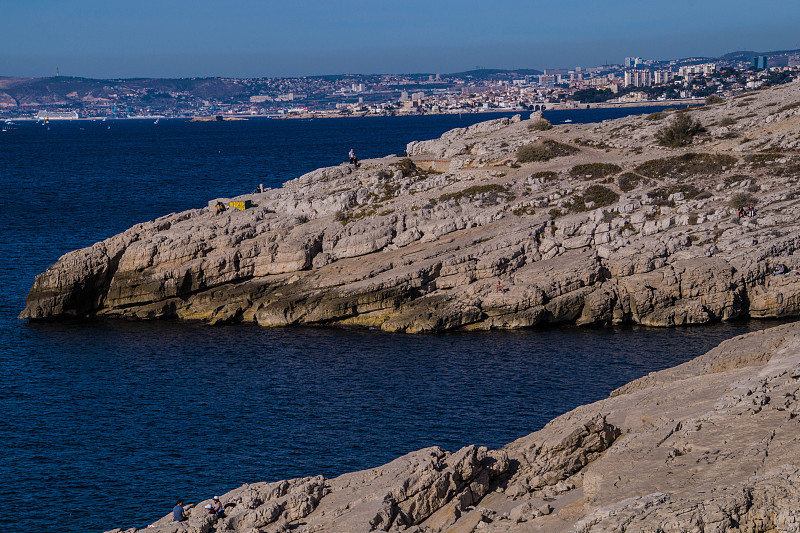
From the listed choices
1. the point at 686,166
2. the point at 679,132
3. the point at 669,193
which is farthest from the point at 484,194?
the point at 679,132

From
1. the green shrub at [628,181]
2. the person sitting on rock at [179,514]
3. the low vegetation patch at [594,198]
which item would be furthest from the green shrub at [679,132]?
the person sitting on rock at [179,514]

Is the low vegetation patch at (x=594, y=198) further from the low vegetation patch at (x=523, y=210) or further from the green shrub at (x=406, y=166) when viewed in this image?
the green shrub at (x=406, y=166)

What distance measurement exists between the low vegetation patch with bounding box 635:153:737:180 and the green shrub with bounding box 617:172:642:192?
3.19ft

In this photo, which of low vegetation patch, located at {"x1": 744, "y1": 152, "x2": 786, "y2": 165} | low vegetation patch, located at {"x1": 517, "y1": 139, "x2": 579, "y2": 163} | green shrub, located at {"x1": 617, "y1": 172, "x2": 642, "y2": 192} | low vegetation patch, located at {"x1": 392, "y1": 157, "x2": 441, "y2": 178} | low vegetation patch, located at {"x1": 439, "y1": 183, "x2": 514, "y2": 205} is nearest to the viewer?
low vegetation patch, located at {"x1": 439, "y1": 183, "x2": 514, "y2": 205}

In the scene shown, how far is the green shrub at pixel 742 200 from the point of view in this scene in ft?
200

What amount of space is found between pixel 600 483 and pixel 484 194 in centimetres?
4375

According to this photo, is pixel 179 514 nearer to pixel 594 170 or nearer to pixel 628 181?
pixel 628 181

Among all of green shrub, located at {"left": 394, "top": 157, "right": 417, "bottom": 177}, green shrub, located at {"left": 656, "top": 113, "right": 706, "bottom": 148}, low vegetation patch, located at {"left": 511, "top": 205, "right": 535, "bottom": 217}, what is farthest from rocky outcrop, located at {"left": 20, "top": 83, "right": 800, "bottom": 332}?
green shrub, located at {"left": 656, "top": 113, "right": 706, "bottom": 148}

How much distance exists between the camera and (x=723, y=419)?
24.5 metres

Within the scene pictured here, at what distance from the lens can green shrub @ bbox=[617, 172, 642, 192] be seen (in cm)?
6594

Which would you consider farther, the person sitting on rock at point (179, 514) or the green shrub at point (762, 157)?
the green shrub at point (762, 157)

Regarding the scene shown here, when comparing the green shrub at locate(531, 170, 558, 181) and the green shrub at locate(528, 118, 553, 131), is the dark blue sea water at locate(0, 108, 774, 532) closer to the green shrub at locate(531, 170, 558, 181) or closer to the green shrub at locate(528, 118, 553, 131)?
the green shrub at locate(531, 170, 558, 181)

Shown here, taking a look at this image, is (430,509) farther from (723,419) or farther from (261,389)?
(261,389)

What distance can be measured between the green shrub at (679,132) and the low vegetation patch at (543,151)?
23.5 ft
